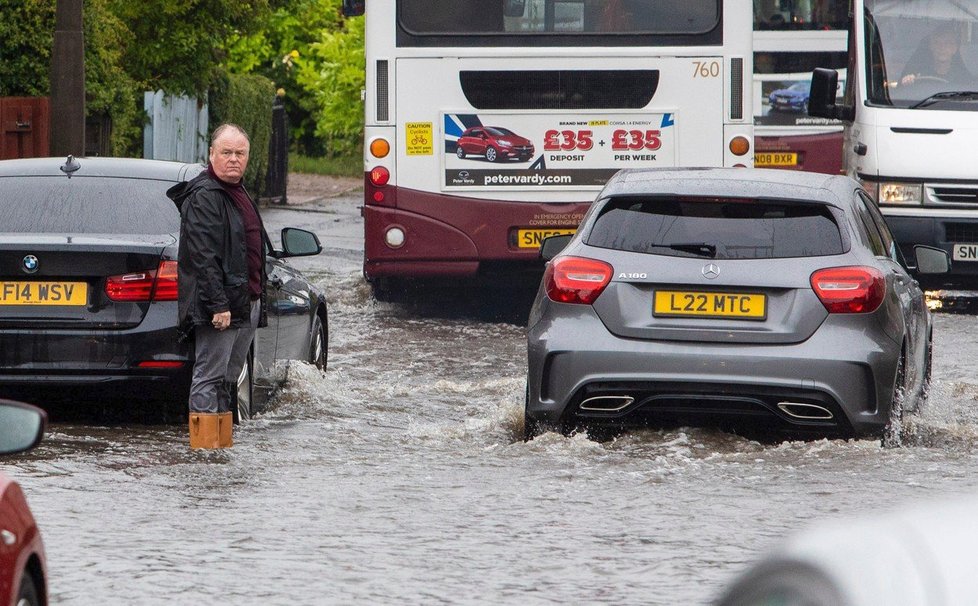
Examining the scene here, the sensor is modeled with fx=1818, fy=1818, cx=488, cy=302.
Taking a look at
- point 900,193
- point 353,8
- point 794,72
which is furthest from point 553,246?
point 794,72

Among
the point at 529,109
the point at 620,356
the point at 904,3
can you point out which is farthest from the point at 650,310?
the point at 904,3

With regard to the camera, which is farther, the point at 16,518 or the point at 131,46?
the point at 131,46

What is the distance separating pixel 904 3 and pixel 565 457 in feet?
31.4

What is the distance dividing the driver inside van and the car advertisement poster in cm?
306

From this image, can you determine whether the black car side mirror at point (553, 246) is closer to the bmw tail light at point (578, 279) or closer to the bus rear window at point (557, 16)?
the bmw tail light at point (578, 279)

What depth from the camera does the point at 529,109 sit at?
1445 centimetres

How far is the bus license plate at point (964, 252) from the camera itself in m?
15.7

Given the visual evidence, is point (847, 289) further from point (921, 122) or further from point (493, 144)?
point (921, 122)

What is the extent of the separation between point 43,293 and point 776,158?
11724mm

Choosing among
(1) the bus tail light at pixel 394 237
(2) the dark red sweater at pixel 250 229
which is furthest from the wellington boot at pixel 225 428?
(1) the bus tail light at pixel 394 237

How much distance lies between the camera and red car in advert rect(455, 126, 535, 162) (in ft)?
47.5

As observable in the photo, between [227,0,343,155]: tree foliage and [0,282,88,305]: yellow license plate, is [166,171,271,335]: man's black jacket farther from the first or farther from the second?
[227,0,343,155]: tree foliage

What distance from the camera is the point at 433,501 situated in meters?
7.39

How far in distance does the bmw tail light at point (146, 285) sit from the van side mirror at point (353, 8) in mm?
6306
